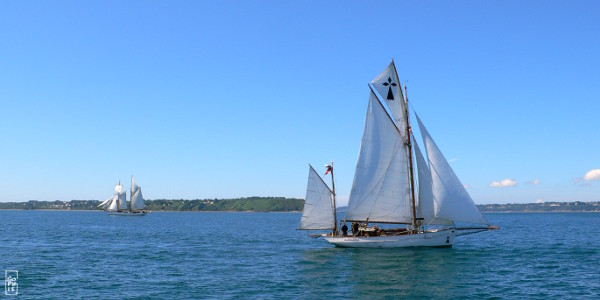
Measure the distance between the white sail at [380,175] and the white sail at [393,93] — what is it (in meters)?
1.61

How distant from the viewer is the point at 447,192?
173ft

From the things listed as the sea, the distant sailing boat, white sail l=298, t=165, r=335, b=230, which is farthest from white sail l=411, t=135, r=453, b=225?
white sail l=298, t=165, r=335, b=230

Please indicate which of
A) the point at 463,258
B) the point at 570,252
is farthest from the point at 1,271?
the point at 570,252

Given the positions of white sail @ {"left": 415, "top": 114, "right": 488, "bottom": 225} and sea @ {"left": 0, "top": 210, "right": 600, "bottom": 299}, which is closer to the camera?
sea @ {"left": 0, "top": 210, "right": 600, "bottom": 299}

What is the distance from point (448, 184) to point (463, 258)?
26.3 ft

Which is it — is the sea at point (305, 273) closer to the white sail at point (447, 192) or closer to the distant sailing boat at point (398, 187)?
the distant sailing boat at point (398, 187)

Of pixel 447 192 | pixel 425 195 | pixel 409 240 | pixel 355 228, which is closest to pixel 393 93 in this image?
pixel 425 195
